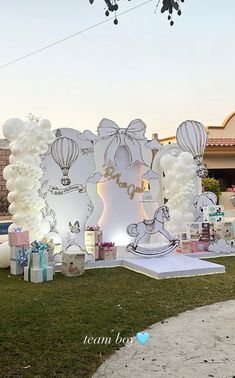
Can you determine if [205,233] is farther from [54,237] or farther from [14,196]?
[14,196]

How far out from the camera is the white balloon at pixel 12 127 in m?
6.55

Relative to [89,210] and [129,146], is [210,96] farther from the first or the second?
[89,210]

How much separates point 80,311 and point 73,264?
184 cm

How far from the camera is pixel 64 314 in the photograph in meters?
3.92

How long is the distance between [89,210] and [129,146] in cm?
139

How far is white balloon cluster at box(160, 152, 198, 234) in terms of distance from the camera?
7.65 m

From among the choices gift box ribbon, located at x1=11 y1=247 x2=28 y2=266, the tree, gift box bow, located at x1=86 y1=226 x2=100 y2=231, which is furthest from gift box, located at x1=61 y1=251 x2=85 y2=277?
the tree

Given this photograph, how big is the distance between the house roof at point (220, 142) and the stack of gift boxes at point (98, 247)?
9910 millimetres

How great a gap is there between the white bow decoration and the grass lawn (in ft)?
7.24

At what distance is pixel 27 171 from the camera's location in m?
6.45

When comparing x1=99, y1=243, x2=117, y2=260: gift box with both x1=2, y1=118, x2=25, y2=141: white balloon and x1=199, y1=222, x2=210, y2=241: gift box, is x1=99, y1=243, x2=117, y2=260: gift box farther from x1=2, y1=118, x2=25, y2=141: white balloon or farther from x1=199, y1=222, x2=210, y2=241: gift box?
x1=2, y1=118, x2=25, y2=141: white balloon

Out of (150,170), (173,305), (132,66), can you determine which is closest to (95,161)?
(150,170)

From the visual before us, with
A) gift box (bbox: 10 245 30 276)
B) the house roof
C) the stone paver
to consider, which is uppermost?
the house roof

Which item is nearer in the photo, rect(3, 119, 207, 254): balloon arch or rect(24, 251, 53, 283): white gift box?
rect(24, 251, 53, 283): white gift box
